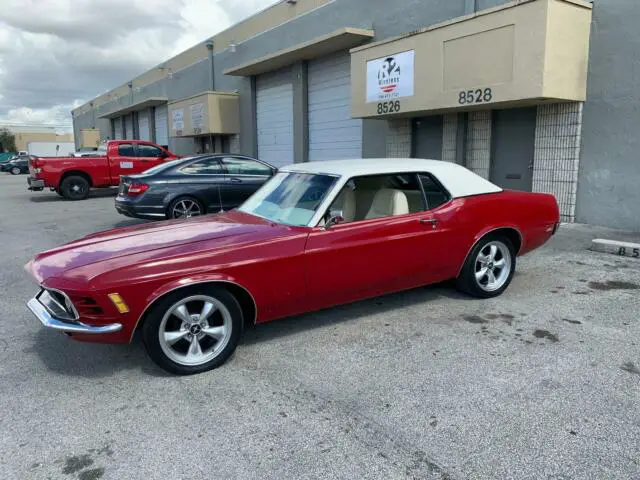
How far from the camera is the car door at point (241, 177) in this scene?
31.3 feet

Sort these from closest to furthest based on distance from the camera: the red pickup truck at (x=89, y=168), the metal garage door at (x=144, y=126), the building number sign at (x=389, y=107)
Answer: the building number sign at (x=389, y=107)
the red pickup truck at (x=89, y=168)
the metal garage door at (x=144, y=126)

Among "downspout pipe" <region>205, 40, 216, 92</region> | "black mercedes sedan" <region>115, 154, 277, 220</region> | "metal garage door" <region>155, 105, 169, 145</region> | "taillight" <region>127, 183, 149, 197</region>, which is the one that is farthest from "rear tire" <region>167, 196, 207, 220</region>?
"metal garage door" <region>155, 105, 169, 145</region>

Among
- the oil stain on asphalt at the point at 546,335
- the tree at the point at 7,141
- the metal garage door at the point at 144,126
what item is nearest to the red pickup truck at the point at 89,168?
the oil stain on asphalt at the point at 546,335

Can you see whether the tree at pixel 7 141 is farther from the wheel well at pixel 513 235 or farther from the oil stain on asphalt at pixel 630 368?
the oil stain on asphalt at pixel 630 368

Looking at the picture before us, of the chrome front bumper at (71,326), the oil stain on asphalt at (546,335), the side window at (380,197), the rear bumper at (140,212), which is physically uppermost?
the side window at (380,197)

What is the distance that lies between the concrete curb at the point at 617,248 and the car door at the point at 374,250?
12.0 feet

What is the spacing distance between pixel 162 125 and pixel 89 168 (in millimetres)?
13046

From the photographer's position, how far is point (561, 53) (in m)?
8.20

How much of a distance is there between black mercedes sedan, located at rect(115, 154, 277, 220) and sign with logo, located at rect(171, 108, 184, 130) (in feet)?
42.3

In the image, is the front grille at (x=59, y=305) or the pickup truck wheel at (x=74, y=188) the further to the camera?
the pickup truck wheel at (x=74, y=188)

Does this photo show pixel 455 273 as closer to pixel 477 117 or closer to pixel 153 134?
pixel 477 117

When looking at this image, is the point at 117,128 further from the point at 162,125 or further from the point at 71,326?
the point at 71,326

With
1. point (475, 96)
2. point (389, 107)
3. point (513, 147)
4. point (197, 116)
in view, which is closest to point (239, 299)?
point (475, 96)

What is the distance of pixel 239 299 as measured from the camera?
379cm
